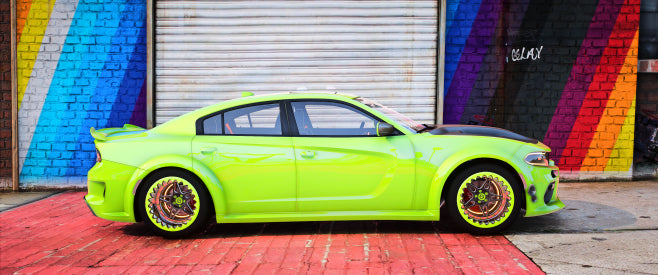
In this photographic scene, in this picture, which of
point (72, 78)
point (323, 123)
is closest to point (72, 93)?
point (72, 78)

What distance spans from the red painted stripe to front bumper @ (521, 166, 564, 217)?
403 cm

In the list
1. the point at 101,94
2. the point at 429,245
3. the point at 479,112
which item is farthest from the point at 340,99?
the point at 101,94

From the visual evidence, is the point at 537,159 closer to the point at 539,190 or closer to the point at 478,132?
the point at 539,190

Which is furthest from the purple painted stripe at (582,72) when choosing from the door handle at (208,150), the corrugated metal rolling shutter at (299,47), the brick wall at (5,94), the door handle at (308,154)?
the brick wall at (5,94)

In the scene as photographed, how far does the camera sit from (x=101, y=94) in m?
9.54

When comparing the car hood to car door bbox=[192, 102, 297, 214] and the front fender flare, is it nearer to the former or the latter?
the front fender flare

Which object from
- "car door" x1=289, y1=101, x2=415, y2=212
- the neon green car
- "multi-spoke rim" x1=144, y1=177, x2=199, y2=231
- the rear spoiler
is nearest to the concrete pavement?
the neon green car

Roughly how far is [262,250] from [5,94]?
21.0ft

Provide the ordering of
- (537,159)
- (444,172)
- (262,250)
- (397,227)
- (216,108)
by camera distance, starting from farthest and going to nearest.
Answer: (397,227) < (216,108) < (537,159) < (444,172) < (262,250)

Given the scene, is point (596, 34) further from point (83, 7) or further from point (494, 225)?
point (83, 7)

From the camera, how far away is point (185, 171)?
5797mm

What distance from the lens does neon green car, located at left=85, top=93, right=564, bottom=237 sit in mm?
5734

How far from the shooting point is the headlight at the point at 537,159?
586 cm

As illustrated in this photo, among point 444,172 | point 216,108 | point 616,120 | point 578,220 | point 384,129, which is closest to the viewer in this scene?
point 384,129
